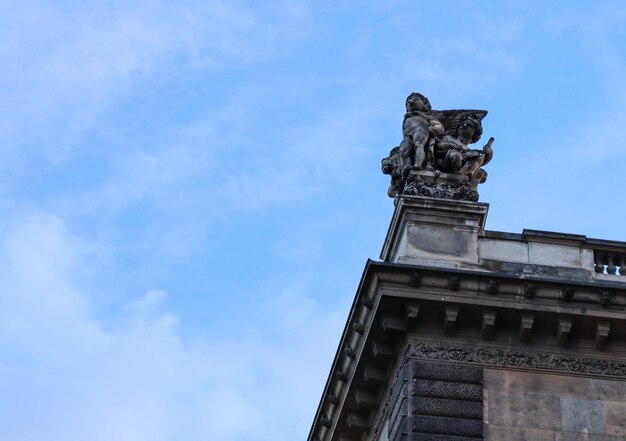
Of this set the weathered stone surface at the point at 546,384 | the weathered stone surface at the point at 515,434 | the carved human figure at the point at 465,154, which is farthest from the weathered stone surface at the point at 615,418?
the carved human figure at the point at 465,154

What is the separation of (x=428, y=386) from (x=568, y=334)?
9.27ft

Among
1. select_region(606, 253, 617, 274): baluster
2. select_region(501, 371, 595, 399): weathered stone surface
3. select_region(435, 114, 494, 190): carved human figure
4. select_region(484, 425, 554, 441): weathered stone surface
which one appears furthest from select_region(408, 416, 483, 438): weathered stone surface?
select_region(435, 114, 494, 190): carved human figure

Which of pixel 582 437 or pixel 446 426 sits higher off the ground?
pixel 582 437

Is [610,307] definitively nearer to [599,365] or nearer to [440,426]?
[599,365]

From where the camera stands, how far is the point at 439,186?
3077 centimetres

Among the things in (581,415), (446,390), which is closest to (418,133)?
(446,390)

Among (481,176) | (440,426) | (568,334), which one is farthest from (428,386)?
(481,176)

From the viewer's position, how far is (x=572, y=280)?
1123 inches

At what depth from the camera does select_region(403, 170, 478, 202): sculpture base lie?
3044 centimetres

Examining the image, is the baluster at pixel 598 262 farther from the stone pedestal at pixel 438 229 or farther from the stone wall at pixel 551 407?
the stone wall at pixel 551 407

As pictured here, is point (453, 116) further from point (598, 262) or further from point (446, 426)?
point (446, 426)

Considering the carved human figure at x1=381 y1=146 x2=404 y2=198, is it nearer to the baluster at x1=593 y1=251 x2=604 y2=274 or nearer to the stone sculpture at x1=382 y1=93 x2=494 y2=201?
the stone sculpture at x1=382 y1=93 x2=494 y2=201

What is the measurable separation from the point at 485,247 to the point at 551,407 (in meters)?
3.61

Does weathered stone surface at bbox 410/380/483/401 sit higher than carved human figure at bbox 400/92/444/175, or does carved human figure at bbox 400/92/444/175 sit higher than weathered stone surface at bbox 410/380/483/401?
carved human figure at bbox 400/92/444/175
